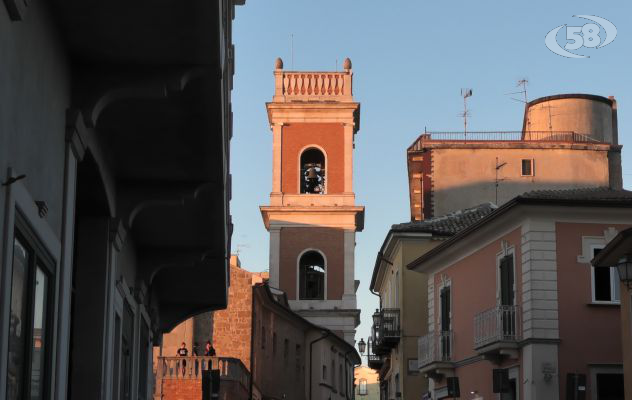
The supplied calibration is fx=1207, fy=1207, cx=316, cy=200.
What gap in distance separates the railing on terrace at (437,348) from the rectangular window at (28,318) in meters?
24.2

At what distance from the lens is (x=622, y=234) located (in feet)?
58.7

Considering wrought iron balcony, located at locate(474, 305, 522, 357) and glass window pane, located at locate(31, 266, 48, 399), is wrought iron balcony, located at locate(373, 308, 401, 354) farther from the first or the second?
glass window pane, located at locate(31, 266, 48, 399)

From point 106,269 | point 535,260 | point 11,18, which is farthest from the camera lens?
point 535,260

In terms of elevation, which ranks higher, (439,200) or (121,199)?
(439,200)

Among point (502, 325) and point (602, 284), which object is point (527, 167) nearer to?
point (502, 325)

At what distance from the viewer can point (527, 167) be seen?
4988 centimetres

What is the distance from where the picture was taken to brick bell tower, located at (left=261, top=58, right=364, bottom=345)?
60.3 m

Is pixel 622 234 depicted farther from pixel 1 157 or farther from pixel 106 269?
pixel 1 157

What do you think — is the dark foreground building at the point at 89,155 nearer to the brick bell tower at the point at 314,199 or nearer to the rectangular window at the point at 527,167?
the rectangular window at the point at 527,167

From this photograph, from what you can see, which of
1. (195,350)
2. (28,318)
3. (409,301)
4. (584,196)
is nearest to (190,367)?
(195,350)

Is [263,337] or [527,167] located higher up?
[527,167]

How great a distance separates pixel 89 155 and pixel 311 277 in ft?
175

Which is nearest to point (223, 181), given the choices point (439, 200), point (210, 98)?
point (210, 98)

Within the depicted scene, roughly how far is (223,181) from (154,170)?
2.09 feet
